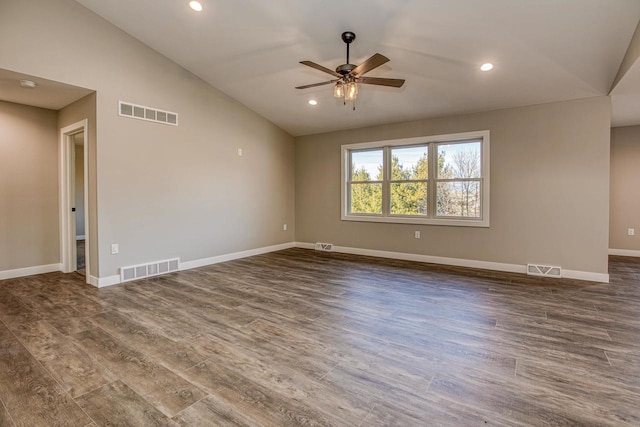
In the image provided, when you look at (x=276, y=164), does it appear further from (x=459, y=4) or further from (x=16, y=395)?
(x=16, y=395)

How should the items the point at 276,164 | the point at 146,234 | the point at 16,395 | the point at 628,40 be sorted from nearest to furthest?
1. the point at 16,395
2. the point at 628,40
3. the point at 146,234
4. the point at 276,164

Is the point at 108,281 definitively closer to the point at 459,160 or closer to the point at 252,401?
the point at 252,401

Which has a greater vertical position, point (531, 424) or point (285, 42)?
point (285, 42)

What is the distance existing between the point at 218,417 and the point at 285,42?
3988 millimetres

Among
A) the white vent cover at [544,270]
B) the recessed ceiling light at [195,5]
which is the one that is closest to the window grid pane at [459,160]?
the white vent cover at [544,270]

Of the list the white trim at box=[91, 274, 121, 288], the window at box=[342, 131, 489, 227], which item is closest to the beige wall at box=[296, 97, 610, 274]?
the window at box=[342, 131, 489, 227]

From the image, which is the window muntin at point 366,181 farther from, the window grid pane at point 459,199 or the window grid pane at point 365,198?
the window grid pane at point 459,199

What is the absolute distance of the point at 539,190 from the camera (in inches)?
183

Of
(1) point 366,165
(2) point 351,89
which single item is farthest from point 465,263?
(2) point 351,89

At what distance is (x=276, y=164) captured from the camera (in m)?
6.79

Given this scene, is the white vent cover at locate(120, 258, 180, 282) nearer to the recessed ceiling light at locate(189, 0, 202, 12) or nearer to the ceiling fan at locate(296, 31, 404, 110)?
the recessed ceiling light at locate(189, 0, 202, 12)

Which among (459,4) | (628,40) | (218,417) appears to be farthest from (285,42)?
(218,417)

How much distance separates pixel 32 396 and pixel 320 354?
1806 mm

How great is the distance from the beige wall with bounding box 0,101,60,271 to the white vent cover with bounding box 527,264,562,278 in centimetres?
749
